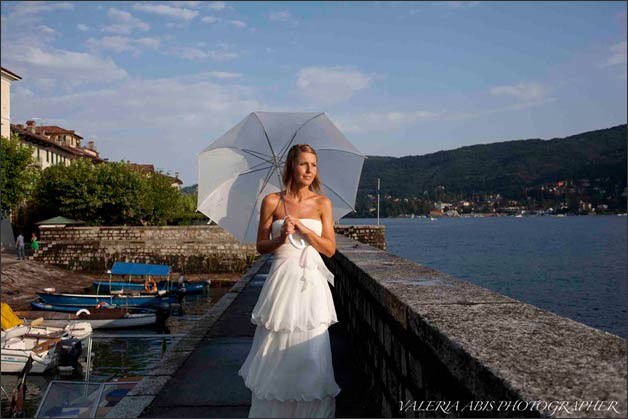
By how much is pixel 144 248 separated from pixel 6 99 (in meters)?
23.3

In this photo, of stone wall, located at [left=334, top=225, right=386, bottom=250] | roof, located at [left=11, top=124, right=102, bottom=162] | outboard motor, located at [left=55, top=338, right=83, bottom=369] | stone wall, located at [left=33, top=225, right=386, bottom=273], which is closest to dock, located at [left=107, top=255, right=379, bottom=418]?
outboard motor, located at [left=55, top=338, right=83, bottom=369]

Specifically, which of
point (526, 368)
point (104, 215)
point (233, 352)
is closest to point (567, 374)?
point (526, 368)

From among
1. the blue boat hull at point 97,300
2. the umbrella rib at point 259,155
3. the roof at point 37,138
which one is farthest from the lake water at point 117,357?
the roof at point 37,138

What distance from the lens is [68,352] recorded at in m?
16.7

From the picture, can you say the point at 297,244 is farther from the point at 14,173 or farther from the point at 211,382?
the point at 14,173

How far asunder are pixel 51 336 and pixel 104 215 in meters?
32.3

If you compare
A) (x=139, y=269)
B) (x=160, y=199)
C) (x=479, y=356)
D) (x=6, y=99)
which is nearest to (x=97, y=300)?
(x=139, y=269)

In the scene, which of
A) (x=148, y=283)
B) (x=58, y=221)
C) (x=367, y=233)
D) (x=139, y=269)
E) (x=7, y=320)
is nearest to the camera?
(x=7, y=320)

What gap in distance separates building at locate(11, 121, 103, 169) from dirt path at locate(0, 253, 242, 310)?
1314 cm

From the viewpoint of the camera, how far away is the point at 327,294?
3791 millimetres

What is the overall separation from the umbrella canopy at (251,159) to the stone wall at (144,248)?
115 feet

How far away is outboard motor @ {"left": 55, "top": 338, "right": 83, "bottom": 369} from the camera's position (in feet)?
54.5

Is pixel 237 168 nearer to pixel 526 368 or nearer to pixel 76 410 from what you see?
pixel 526 368

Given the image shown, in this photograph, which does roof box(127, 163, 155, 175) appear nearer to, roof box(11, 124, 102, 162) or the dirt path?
roof box(11, 124, 102, 162)
